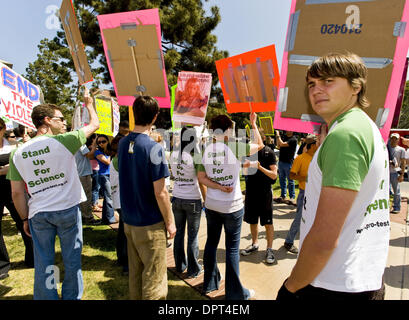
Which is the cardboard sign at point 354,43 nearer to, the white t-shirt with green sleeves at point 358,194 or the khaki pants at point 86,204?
the white t-shirt with green sleeves at point 358,194

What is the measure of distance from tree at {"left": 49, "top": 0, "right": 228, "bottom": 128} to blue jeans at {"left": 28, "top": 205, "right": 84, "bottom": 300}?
13836mm

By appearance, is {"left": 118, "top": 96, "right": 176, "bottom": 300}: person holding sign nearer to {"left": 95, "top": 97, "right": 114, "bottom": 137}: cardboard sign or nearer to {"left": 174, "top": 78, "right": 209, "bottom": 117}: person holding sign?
{"left": 174, "top": 78, "right": 209, "bottom": 117}: person holding sign

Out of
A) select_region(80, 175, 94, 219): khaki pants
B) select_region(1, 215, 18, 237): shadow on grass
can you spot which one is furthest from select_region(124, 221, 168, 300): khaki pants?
select_region(1, 215, 18, 237): shadow on grass

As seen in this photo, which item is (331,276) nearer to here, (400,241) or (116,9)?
(400,241)

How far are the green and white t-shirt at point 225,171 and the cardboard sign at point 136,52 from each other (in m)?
0.93

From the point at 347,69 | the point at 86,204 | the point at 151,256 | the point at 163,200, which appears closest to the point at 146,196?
the point at 163,200

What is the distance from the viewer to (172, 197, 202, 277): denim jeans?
3039 mm

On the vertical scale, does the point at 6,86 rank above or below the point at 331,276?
above

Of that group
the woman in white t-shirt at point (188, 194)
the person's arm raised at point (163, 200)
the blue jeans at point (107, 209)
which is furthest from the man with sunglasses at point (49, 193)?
the blue jeans at point (107, 209)

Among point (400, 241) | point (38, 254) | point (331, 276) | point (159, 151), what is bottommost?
point (400, 241)

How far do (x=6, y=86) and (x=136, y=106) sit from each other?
266cm
